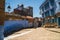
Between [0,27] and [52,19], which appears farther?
[52,19]

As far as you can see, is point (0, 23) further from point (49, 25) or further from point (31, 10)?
point (31, 10)

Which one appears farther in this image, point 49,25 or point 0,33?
point 49,25

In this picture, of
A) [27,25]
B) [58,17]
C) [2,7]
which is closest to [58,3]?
[58,17]

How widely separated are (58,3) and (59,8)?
1.38 metres

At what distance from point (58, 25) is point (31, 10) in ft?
73.7

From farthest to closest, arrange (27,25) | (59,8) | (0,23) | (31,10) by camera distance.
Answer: (31,10) → (59,8) → (27,25) → (0,23)

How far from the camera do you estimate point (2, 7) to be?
5809 mm

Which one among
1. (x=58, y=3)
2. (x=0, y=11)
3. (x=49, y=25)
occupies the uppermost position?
(x=58, y=3)

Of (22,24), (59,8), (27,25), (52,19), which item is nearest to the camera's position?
(22,24)

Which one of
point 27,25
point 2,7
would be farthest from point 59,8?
point 2,7

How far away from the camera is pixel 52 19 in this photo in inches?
1538

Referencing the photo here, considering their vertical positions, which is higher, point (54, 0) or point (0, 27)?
point (54, 0)

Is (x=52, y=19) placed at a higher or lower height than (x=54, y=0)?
lower

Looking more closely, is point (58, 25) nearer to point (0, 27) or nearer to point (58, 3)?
point (58, 3)
